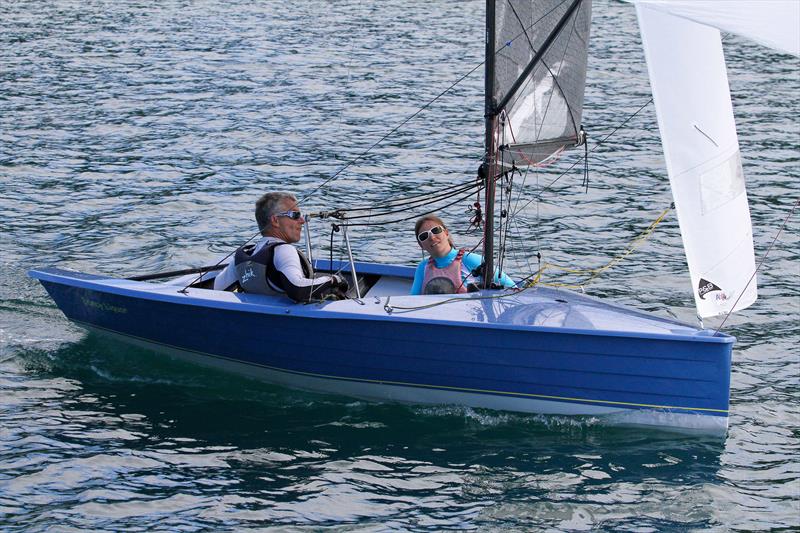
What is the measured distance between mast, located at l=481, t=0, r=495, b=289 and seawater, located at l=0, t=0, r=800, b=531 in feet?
4.77

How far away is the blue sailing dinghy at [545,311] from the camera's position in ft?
30.5

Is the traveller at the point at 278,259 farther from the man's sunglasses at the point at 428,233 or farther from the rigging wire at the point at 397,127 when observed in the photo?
the rigging wire at the point at 397,127

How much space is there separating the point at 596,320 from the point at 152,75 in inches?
717

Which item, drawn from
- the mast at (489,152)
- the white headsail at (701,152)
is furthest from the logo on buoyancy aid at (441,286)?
the white headsail at (701,152)

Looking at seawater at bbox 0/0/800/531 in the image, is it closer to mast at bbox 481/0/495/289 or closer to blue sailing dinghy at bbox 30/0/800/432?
blue sailing dinghy at bbox 30/0/800/432

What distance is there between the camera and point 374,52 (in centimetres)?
2873

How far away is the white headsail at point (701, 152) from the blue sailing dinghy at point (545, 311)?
0.01m

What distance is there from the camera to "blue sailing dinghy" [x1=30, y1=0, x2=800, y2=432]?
9289mm

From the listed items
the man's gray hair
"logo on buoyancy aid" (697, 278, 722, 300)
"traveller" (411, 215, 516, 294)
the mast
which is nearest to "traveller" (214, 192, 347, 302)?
the man's gray hair

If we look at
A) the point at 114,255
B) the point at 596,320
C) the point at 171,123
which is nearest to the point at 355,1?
the point at 171,123

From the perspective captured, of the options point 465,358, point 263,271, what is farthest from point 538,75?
point 263,271

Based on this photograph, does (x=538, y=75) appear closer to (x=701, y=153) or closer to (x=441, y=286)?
(x=701, y=153)

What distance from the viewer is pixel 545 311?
991cm

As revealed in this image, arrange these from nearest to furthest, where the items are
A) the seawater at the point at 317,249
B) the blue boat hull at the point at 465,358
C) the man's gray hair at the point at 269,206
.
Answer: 1. the seawater at the point at 317,249
2. the blue boat hull at the point at 465,358
3. the man's gray hair at the point at 269,206
